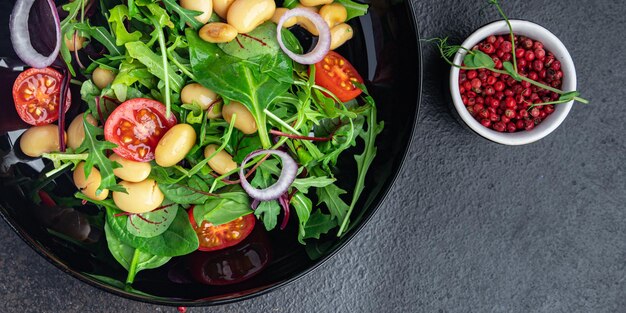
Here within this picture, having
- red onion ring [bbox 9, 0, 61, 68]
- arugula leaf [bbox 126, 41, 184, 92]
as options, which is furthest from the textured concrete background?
arugula leaf [bbox 126, 41, 184, 92]

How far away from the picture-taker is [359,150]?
1.07 metres

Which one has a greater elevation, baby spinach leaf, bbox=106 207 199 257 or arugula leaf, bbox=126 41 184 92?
arugula leaf, bbox=126 41 184 92

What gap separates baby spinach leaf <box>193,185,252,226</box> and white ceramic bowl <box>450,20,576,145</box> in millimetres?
445

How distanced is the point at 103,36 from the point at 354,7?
425mm

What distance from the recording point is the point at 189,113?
3.11ft

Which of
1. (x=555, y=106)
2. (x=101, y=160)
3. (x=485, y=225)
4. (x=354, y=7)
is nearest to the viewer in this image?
(x=101, y=160)

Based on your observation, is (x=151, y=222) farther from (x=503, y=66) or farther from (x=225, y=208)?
(x=503, y=66)

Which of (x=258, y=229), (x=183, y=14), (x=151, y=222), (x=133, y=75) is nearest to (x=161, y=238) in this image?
(x=151, y=222)

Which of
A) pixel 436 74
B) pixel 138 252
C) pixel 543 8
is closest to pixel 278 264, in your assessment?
pixel 138 252

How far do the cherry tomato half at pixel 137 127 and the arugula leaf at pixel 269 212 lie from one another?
7.9 inches

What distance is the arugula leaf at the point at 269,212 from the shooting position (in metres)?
0.97

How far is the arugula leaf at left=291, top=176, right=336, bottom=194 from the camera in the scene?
0.97 metres

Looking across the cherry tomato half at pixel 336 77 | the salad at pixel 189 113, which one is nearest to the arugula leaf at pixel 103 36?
the salad at pixel 189 113

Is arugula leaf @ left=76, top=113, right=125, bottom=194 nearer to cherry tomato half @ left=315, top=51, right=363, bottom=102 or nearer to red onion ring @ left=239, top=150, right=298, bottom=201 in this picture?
red onion ring @ left=239, top=150, right=298, bottom=201
